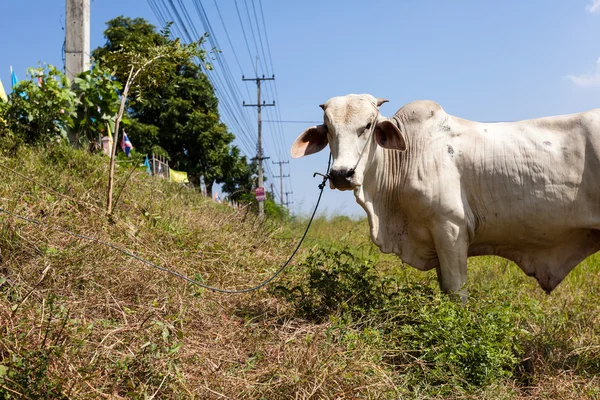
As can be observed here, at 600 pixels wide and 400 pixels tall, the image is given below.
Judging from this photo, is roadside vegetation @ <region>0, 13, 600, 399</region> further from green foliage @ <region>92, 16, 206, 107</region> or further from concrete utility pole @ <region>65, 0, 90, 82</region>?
concrete utility pole @ <region>65, 0, 90, 82</region>

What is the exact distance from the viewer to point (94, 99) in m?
7.68

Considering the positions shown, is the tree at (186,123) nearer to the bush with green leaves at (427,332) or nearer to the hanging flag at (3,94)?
the hanging flag at (3,94)

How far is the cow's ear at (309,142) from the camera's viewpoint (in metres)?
4.39

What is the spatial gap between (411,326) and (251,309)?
1.43m

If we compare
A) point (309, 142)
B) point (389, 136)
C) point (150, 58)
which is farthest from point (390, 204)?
point (150, 58)

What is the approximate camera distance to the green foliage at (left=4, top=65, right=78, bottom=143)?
Answer: 23.0ft

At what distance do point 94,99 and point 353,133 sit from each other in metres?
4.89

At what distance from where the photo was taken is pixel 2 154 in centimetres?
634

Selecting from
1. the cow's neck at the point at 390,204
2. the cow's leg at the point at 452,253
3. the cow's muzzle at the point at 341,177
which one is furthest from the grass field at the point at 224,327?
the cow's muzzle at the point at 341,177

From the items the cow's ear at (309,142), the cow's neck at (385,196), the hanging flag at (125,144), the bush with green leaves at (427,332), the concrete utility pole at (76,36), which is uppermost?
the concrete utility pole at (76,36)

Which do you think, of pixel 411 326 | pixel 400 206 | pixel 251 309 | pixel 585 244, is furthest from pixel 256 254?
pixel 585 244

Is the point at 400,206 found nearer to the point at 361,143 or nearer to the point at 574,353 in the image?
the point at 361,143

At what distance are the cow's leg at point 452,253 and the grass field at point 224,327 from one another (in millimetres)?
149

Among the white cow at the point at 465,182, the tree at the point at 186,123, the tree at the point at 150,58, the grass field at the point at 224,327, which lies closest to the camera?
the grass field at the point at 224,327
